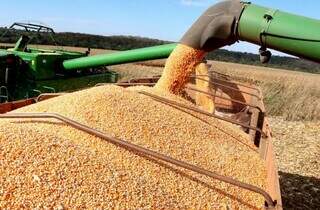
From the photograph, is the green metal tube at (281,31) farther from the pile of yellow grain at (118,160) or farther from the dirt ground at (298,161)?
the dirt ground at (298,161)

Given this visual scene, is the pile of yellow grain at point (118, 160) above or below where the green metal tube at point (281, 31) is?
below

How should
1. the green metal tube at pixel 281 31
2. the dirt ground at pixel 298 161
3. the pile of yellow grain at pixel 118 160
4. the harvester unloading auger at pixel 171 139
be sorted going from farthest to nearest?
the dirt ground at pixel 298 161, the green metal tube at pixel 281 31, the harvester unloading auger at pixel 171 139, the pile of yellow grain at pixel 118 160

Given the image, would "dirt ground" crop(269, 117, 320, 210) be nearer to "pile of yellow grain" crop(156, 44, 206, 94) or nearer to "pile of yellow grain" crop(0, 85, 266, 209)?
"pile of yellow grain" crop(156, 44, 206, 94)

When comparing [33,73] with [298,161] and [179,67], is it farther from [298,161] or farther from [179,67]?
[298,161]

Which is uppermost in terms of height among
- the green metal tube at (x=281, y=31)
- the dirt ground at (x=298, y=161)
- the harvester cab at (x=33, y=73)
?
the green metal tube at (x=281, y=31)

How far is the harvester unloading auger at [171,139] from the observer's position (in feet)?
8.12

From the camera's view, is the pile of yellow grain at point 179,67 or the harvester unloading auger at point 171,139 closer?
the harvester unloading auger at point 171,139

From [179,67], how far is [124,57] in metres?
2.28

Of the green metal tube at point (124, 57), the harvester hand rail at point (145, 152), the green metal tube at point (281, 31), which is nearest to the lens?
the harvester hand rail at point (145, 152)

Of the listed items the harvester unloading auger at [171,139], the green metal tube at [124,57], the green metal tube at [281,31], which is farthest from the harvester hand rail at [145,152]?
the green metal tube at [124,57]

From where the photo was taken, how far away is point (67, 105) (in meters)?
3.58

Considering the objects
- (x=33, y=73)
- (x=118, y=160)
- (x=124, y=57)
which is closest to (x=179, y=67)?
(x=118, y=160)

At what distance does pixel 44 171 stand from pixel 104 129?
36.9 inches

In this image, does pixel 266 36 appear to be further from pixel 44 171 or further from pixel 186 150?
pixel 44 171
